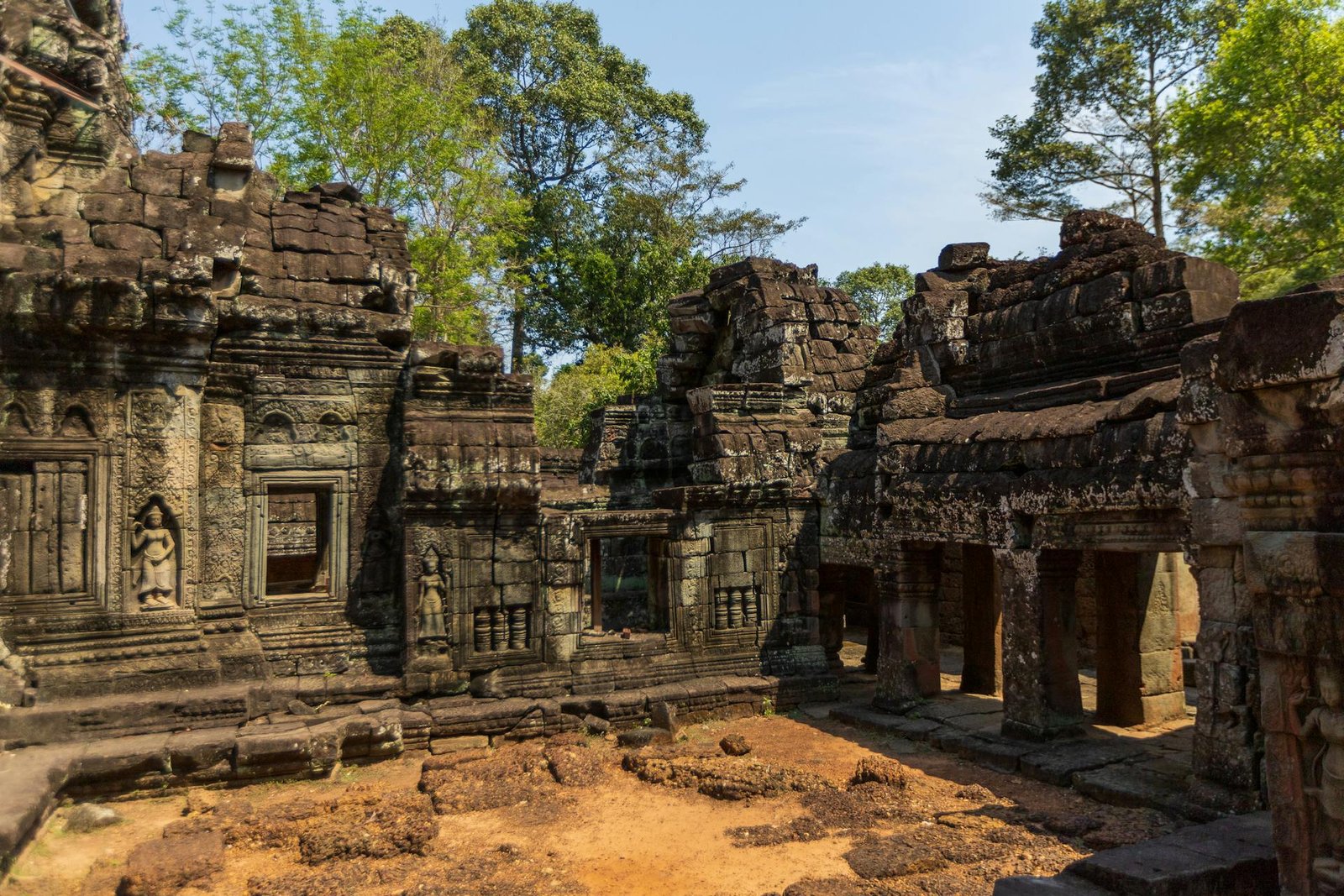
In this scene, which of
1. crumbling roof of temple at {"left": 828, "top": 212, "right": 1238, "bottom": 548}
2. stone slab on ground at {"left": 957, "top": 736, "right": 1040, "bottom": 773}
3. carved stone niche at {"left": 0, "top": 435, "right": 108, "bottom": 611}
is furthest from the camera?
stone slab on ground at {"left": 957, "top": 736, "right": 1040, "bottom": 773}

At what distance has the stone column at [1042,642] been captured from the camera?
7.40 meters

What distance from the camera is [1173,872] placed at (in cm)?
382

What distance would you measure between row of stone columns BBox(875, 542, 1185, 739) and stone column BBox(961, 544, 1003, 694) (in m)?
0.01

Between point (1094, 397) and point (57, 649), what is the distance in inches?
349

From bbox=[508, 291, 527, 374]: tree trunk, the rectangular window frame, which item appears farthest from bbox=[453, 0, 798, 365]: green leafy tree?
the rectangular window frame

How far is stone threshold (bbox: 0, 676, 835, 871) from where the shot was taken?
6.22 meters

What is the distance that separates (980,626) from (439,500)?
627cm

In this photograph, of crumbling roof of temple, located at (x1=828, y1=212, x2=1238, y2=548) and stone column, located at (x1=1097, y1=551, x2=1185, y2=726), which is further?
stone column, located at (x1=1097, y1=551, x2=1185, y2=726)

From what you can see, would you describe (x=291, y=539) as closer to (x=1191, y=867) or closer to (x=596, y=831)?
(x=596, y=831)

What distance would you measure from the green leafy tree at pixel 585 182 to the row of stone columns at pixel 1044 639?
743 inches

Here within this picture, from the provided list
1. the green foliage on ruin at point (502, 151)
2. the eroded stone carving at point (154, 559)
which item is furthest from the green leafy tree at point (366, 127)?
the eroded stone carving at point (154, 559)

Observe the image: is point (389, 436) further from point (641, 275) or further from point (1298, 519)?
point (641, 275)

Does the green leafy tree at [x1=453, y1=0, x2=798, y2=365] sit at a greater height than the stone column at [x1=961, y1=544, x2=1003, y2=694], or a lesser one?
greater

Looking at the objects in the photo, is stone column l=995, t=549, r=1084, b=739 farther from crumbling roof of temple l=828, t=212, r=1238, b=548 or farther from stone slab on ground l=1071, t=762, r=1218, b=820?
stone slab on ground l=1071, t=762, r=1218, b=820
